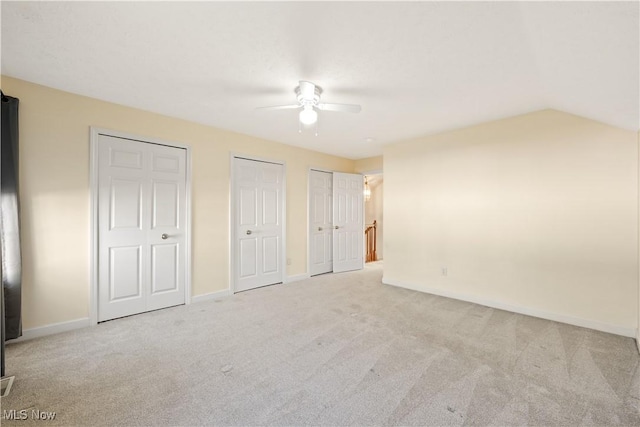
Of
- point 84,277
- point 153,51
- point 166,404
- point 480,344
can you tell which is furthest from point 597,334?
point 84,277

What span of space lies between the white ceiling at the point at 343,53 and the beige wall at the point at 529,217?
0.40 meters

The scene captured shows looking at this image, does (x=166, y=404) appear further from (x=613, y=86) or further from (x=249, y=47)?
(x=613, y=86)

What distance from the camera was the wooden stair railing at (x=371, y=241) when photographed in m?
7.53

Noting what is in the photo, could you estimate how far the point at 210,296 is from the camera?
12.4 ft

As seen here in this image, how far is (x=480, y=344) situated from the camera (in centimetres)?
247

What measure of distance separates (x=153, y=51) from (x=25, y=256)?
225 cm

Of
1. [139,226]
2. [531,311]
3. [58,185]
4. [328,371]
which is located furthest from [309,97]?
[531,311]

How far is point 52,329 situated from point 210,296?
1.57 metres

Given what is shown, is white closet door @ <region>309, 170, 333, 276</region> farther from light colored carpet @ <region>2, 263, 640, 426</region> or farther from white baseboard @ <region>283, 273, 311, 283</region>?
light colored carpet @ <region>2, 263, 640, 426</region>

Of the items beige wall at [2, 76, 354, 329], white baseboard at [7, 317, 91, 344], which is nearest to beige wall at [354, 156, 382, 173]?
beige wall at [2, 76, 354, 329]

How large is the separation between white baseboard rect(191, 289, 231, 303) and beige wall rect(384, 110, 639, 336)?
2762 mm

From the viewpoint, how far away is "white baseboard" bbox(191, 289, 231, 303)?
363cm

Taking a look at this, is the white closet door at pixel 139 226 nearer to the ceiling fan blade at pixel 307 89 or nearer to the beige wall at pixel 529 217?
the ceiling fan blade at pixel 307 89

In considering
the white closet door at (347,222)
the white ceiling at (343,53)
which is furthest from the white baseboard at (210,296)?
the white ceiling at (343,53)
